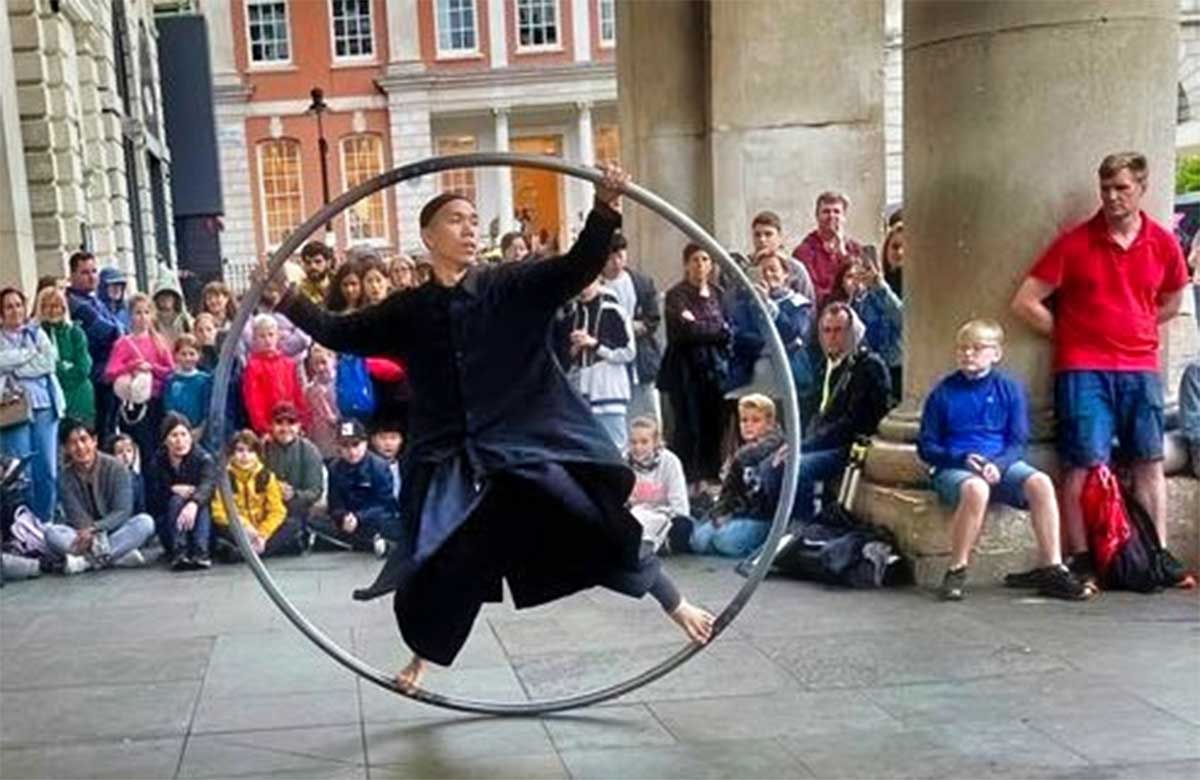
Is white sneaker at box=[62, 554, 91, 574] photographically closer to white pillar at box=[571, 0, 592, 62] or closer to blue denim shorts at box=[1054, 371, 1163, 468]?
blue denim shorts at box=[1054, 371, 1163, 468]

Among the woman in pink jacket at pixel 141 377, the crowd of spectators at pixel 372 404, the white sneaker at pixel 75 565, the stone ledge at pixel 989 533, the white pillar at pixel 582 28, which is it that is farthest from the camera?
the white pillar at pixel 582 28

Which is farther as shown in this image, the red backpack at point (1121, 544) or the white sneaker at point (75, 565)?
the white sneaker at point (75, 565)

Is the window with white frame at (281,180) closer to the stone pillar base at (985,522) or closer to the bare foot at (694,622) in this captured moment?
the stone pillar base at (985,522)

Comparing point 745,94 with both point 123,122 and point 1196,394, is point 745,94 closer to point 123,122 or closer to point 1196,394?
point 1196,394

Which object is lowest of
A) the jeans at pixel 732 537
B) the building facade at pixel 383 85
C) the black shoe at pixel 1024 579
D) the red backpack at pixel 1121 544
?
the jeans at pixel 732 537

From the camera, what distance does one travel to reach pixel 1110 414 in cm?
709

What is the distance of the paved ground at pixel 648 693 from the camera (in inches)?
188

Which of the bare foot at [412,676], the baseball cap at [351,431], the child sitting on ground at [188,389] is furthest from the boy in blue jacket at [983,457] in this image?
the child sitting on ground at [188,389]

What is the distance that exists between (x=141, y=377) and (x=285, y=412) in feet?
4.28

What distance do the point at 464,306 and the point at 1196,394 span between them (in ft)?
14.7

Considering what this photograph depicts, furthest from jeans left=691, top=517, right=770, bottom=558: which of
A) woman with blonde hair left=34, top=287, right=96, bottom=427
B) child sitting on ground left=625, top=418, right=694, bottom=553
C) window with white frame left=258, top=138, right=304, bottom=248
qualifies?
window with white frame left=258, top=138, right=304, bottom=248

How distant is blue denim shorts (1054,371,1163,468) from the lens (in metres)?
7.04

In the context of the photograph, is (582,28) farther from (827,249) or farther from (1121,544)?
(1121,544)

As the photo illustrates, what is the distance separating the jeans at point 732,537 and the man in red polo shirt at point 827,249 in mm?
1904
